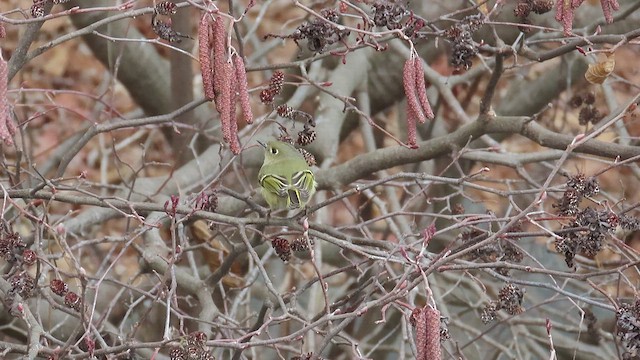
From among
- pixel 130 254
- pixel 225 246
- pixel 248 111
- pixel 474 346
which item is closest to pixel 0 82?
pixel 248 111

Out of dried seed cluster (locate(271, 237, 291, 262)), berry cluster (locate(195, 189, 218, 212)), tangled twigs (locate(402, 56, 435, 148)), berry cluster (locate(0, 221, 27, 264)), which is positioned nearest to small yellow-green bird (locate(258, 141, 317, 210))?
berry cluster (locate(195, 189, 218, 212))

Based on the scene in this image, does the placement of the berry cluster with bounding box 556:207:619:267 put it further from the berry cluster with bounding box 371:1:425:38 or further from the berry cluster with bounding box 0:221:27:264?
the berry cluster with bounding box 0:221:27:264

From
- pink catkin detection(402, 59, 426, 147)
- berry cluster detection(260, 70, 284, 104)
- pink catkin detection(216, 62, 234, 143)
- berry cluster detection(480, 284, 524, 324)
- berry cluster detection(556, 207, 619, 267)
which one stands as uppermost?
pink catkin detection(216, 62, 234, 143)

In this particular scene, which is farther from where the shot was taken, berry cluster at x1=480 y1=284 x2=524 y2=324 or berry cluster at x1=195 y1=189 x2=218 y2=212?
berry cluster at x1=195 y1=189 x2=218 y2=212

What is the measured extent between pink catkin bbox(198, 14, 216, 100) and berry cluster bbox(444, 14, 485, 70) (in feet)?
3.44

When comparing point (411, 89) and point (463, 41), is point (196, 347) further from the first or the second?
Result: point (463, 41)

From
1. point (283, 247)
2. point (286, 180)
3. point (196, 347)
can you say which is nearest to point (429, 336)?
point (196, 347)

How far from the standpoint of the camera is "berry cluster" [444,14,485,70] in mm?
3211

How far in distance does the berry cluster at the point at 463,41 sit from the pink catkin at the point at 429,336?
1298 mm

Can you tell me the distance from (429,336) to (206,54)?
878 mm

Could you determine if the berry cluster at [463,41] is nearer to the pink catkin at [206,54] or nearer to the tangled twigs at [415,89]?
the tangled twigs at [415,89]

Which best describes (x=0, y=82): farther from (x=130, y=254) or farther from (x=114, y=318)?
(x=130, y=254)

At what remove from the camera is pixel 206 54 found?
2.43 meters

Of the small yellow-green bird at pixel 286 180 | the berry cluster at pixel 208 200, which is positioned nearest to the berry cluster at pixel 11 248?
the berry cluster at pixel 208 200
